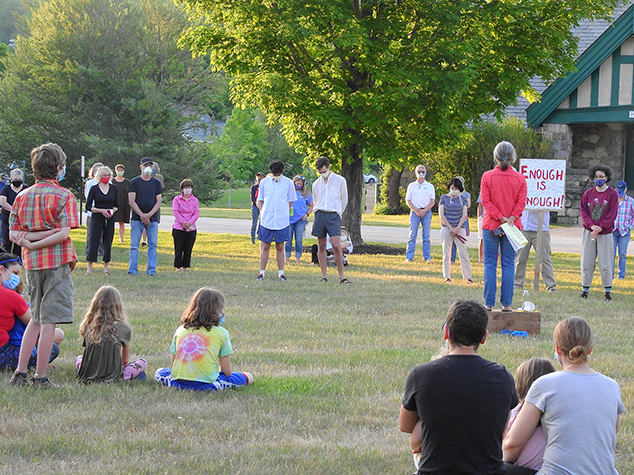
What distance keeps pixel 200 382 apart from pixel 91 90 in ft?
122

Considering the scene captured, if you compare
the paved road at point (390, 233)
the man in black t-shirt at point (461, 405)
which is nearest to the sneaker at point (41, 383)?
the man in black t-shirt at point (461, 405)

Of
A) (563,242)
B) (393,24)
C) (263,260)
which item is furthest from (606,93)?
(263,260)

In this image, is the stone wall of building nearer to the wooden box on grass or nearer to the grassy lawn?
the grassy lawn

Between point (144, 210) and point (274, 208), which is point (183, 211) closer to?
point (144, 210)

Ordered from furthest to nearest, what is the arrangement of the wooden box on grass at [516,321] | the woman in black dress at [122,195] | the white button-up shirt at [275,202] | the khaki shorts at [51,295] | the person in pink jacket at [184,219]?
the woman in black dress at [122,195]
the person in pink jacket at [184,219]
the white button-up shirt at [275,202]
the wooden box on grass at [516,321]
the khaki shorts at [51,295]

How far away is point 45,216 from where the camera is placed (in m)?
6.26

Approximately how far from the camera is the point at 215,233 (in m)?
25.6

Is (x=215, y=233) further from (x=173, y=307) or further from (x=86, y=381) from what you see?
(x=86, y=381)

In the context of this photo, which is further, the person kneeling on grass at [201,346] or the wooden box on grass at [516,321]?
the wooden box on grass at [516,321]

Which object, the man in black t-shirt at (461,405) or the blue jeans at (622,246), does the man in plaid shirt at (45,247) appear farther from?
the blue jeans at (622,246)

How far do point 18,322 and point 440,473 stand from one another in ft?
13.7

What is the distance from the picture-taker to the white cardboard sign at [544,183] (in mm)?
13023

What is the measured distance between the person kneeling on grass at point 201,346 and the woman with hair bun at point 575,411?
9.48 ft

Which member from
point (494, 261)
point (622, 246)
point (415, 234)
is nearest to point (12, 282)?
point (494, 261)
